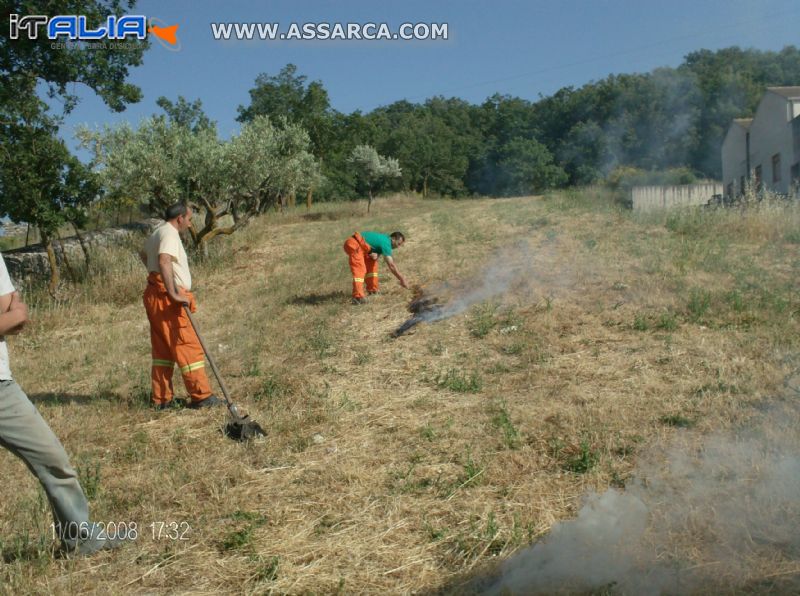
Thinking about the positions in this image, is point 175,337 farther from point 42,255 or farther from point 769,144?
point 769,144

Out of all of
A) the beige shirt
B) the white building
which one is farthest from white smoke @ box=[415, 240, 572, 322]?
the white building

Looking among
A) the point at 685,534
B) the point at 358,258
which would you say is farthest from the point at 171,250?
the point at 685,534

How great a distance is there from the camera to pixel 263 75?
35844 mm

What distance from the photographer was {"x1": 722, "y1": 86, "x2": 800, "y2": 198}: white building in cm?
2181

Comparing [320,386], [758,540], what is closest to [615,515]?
[758,540]

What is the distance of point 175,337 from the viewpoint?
5816 millimetres

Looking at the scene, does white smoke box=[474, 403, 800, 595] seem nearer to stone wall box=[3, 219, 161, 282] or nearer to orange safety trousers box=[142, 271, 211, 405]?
orange safety trousers box=[142, 271, 211, 405]

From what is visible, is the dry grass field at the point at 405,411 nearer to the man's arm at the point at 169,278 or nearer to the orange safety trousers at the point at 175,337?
the orange safety trousers at the point at 175,337

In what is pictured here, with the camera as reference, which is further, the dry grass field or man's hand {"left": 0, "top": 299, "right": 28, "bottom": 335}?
the dry grass field

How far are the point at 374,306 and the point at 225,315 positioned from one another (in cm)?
259
